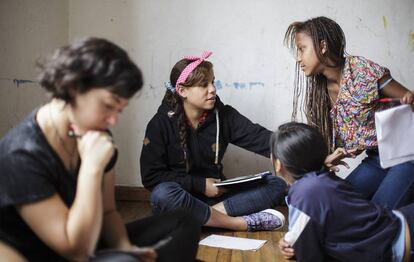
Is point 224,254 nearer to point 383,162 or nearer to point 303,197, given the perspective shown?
point 303,197

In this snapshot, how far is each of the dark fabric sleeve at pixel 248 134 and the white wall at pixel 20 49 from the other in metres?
0.79

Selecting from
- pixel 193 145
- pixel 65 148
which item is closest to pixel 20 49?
pixel 193 145

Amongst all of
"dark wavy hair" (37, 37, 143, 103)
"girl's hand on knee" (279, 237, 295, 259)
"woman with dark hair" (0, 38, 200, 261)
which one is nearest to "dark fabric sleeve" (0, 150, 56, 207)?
"woman with dark hair" (0, 38, 200, 261)

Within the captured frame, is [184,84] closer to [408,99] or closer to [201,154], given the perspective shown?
[201,154]

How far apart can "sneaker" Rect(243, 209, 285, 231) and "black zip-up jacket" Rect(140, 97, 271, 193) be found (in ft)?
0.73

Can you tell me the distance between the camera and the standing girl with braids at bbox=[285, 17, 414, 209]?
1572 millimetres

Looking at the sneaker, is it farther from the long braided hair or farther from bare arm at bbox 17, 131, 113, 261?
bare arm at bbox 17, 131, 113, 261

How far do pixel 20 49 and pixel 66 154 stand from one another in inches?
41.1

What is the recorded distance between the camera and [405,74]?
214cm

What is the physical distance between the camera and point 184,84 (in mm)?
1873

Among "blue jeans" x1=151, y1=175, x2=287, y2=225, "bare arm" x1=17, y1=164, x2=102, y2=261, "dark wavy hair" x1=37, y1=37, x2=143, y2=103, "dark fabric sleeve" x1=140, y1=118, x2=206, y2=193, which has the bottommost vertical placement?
"blue jeans" x1=151, y1=175, x2=287, y2=225

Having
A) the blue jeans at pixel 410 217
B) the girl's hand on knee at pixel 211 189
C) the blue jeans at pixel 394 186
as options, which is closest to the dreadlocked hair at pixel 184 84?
the girl's hand on knee at pixel 211 189

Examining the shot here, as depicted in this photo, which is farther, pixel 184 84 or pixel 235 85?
pixel 235 85

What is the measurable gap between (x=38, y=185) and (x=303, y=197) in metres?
0.68
